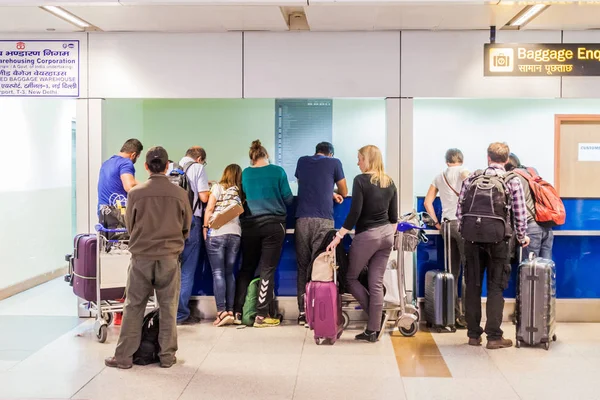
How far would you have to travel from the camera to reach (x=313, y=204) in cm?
653

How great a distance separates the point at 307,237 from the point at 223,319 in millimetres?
1048

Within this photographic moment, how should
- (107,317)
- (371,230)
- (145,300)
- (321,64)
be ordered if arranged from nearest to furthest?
(145,300), (371,230), (107,317), (321,64)

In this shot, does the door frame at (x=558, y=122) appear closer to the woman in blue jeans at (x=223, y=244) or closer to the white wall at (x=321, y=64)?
the white wall at (x=321, y=64)

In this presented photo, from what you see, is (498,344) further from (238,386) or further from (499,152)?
(238,386)

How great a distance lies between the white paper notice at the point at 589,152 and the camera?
880 centimetres

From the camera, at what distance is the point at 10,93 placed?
6973 millimetres

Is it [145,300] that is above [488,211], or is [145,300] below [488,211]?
Answer: below

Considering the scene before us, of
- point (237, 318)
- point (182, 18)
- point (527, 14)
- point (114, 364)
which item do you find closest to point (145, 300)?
point (114, 364)

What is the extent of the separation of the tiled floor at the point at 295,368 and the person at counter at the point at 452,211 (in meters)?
0.41

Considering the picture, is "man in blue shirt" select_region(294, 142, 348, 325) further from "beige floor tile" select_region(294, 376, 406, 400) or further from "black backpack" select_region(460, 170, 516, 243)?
"beige floor tile" select_region(294, 376, 406, 400)

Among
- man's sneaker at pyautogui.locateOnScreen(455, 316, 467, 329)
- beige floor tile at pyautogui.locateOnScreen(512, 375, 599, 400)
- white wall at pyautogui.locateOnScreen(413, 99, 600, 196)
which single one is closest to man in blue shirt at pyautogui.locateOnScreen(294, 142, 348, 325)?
man's sneaker at pyautogui.locateOnScreen(455, 316, 467, 329)

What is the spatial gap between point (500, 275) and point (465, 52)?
220 centimetres

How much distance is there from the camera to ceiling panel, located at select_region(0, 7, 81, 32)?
6.00m

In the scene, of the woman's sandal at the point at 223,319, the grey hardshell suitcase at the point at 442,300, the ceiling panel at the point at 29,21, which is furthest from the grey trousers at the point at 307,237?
the ceiling panel at the point at 29,21
